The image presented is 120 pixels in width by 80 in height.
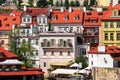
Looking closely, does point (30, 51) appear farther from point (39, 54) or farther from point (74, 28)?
point (74, 28)

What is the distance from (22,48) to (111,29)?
406 inches

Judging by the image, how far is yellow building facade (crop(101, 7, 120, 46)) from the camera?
85.3 meters

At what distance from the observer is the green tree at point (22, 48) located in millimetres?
83650

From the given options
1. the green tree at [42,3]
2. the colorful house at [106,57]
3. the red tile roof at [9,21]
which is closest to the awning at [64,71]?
the colorful house at [106,57]

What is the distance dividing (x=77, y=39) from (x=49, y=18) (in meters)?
11.1

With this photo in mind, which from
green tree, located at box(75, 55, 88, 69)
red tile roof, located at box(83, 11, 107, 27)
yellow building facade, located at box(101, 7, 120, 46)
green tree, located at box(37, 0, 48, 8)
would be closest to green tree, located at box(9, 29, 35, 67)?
green tree, located at box(75, 55, 88, 69)

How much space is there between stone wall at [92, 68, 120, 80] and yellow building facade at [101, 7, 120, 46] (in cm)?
1324

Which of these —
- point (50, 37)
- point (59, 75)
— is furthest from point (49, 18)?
point (59, 75)

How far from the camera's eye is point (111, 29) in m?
86.0

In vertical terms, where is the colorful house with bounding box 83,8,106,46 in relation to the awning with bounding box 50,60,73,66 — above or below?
above

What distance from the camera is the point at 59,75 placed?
80.9 metres

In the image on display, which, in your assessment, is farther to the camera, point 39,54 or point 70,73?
point 39,54

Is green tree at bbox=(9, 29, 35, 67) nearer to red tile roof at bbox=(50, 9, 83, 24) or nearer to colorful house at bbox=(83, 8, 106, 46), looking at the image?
colorful house at bbox=(83, 8, 106, 46)

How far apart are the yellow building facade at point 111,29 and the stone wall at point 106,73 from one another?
43.4 feet
